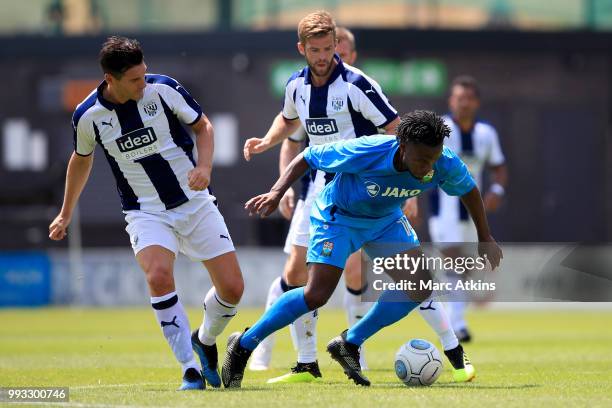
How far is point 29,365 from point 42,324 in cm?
760

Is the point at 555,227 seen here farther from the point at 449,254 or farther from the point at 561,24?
the point at 449,254

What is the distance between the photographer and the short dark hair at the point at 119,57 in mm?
8188

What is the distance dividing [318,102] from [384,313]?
5.89 feet

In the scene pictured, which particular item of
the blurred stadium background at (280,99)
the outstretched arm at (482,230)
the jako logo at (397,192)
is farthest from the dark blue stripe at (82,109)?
the blurred stadium background at (280,99)

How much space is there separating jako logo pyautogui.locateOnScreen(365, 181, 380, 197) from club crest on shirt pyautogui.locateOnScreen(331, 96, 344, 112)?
1414 mm

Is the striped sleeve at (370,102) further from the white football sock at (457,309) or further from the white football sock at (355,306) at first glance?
the white football sock at (457,309)

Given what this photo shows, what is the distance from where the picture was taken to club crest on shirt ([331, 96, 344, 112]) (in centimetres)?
936

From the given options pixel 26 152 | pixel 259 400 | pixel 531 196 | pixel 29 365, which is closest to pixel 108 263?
pixel 26 152

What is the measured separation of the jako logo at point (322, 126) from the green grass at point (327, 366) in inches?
69.7

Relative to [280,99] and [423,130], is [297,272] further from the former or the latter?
[280,99]

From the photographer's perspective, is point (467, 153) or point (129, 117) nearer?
point (129, 117)

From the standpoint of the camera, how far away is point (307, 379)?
9.20m

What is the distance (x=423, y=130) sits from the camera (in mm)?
7672

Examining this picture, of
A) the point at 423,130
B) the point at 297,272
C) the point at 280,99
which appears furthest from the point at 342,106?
the point at 280,99
